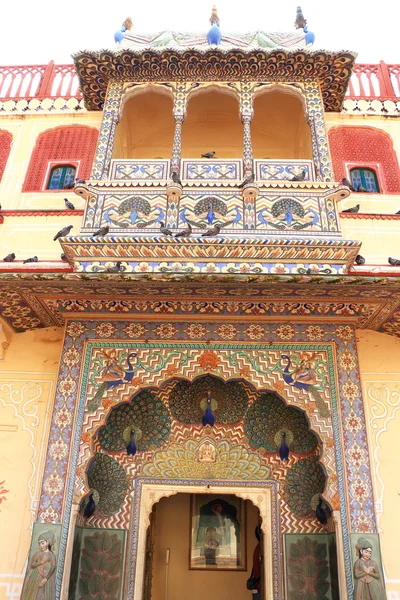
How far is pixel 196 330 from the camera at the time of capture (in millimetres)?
6547

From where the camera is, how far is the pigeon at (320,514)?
622 centimetres

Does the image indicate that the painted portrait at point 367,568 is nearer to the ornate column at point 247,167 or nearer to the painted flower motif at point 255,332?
the painted flower motif at point 255,332

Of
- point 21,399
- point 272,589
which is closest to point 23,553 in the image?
point 21,399

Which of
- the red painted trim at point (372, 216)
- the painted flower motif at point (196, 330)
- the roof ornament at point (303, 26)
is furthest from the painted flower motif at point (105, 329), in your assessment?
the roof ornament at point (303, 26)

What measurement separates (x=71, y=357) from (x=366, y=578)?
3967mm

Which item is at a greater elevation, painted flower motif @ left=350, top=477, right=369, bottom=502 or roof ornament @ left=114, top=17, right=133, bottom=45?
roof ornament @ left=114, top=17, right=133, bottom=45

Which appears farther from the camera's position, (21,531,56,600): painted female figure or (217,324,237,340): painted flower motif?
(217,324,237,340): painted flower motif

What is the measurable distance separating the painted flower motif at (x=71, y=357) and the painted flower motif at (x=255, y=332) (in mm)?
2091

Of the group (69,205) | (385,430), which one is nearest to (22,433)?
(69,205)

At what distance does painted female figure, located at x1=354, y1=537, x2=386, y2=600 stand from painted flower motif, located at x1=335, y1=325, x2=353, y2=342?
90.8 inches

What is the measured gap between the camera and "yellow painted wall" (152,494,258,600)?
822cm

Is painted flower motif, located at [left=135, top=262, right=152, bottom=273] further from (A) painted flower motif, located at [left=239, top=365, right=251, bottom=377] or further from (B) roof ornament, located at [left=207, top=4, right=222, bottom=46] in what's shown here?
(B) roof ornament, located at [left=207, top=4, right=222, bottom=46]

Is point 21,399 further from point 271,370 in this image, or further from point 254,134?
point 254,134

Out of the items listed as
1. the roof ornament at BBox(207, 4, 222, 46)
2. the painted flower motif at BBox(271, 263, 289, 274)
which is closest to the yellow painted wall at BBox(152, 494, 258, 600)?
the painted flower motif at BBox(271, 263, 289, 274)
